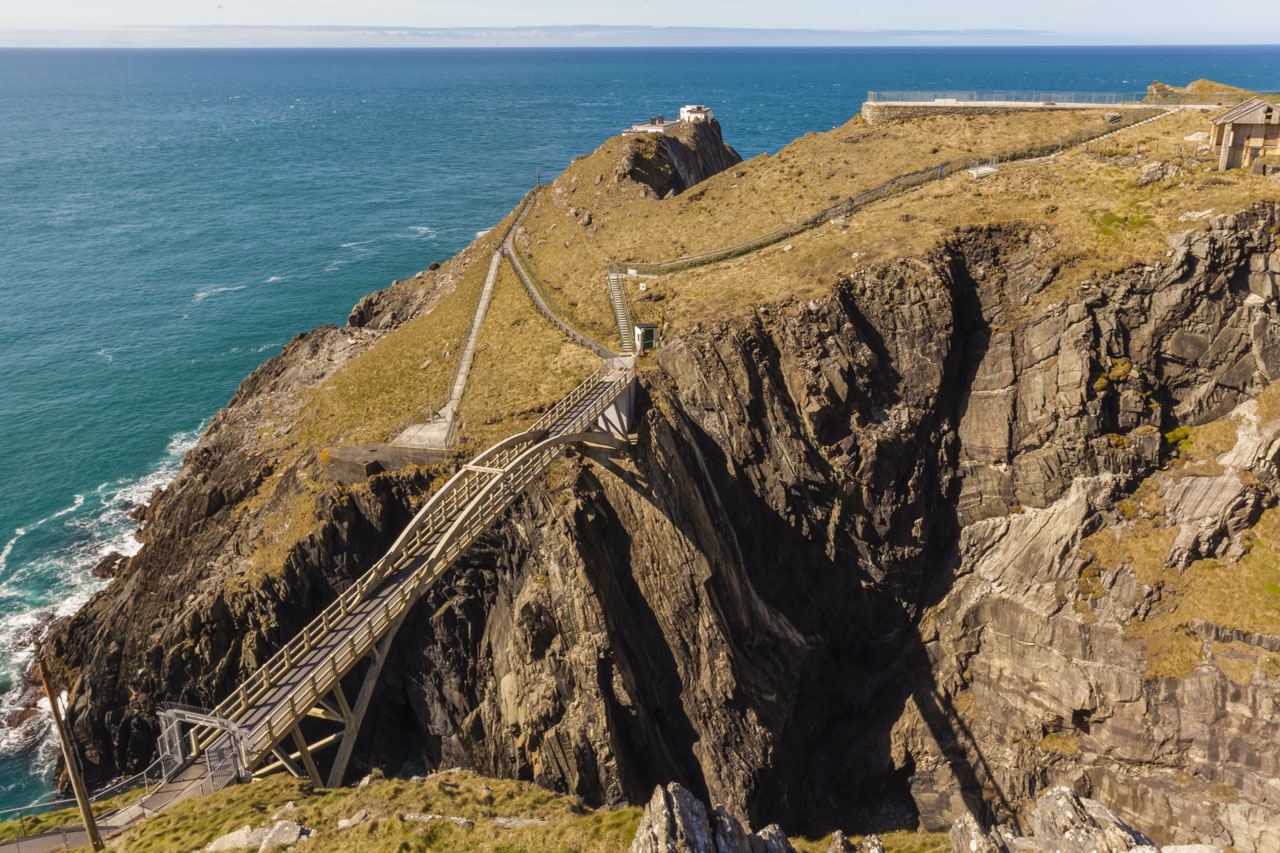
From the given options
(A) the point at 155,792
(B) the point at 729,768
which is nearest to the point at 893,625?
(B) the point at 729,768

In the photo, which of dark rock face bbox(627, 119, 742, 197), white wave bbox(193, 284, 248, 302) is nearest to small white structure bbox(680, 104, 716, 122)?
dark rock face bbox(627, 119, 742, 197)

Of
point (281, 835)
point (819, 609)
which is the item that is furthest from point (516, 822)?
point (819, 609)

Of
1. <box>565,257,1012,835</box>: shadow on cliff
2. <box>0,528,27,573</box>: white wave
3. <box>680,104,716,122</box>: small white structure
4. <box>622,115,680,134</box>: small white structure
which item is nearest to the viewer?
<box>565,257,1012,835</box>: shadow on cliff

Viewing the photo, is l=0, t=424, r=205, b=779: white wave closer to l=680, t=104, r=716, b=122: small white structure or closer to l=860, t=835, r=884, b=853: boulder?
l=860, t=835, r=884, b=853: boulder

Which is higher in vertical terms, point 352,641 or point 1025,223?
point 1025,223

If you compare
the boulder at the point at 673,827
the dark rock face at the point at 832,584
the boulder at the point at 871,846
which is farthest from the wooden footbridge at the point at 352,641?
the boulder at the point at 871,846

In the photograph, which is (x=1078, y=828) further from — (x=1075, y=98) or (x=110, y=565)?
(x=1075, y=98)

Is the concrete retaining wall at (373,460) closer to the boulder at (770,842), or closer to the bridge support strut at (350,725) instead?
the bridge support strut at (350,725)
